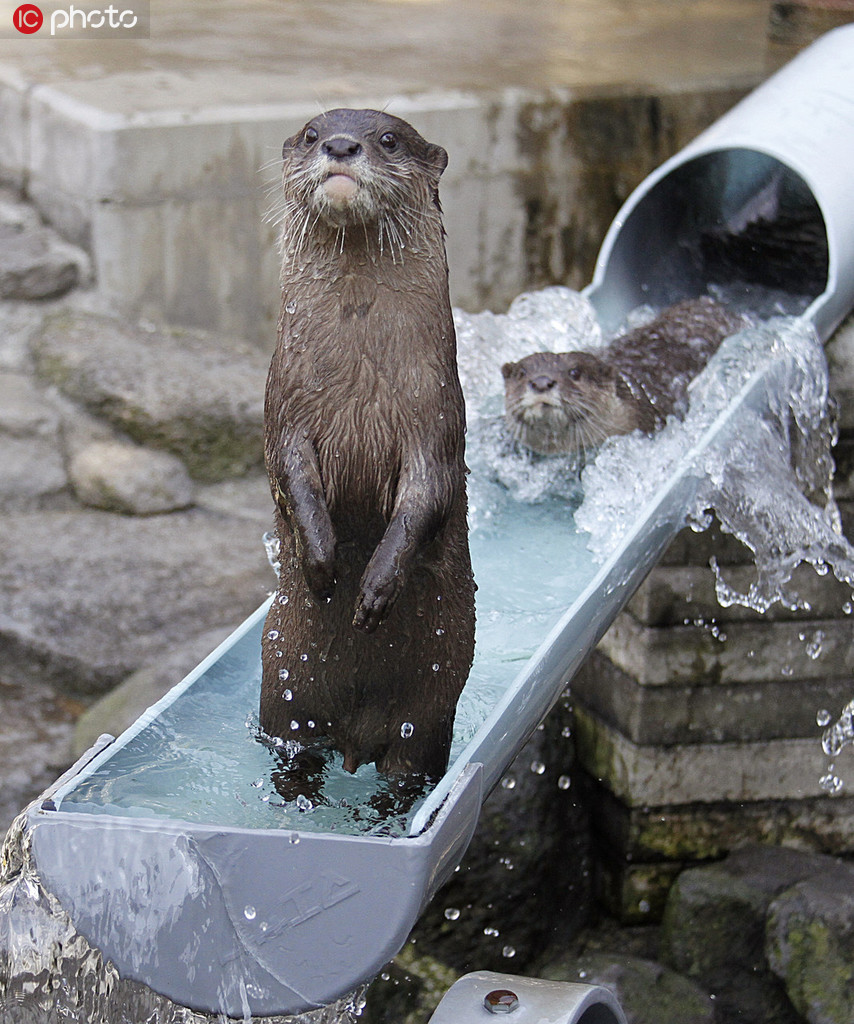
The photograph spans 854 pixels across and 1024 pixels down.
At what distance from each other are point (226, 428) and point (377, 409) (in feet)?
11.4

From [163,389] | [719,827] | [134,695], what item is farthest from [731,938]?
[163,389]

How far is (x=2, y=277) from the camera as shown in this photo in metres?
5.82

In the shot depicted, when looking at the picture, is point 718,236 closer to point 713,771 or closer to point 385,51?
point 713,771

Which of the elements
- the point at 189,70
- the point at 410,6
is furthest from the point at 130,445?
the point at 410,6

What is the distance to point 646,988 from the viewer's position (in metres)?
3.72

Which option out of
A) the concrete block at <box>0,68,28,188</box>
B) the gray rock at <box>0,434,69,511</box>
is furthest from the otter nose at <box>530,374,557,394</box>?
the concrete block at <box>0,68,28,188</box>

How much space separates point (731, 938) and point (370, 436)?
2.38 meters

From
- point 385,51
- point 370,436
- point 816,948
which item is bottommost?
point 816,948

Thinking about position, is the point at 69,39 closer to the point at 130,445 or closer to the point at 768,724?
the point at 130,445

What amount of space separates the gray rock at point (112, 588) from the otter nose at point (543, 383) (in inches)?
64.8

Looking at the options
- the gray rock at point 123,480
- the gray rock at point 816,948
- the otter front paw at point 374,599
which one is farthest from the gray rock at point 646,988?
the gray rock at point 123,480

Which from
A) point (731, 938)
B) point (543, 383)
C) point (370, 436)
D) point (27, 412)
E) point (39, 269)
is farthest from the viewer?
point (39, 269)

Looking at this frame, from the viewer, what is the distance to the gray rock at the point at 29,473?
5.36m

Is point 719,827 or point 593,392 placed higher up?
point 593,392
